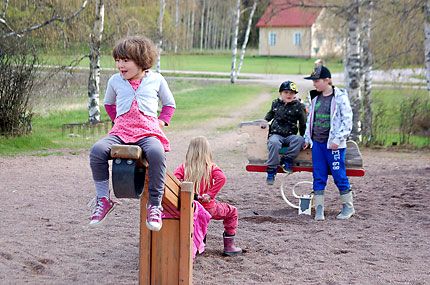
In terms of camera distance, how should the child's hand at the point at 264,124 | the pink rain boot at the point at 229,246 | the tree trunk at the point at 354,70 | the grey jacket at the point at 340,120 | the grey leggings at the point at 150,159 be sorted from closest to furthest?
the grey leggings at the point at 150,159 → the pink rain boot at the point at 229,246 → the grey jacket at the point at 340,120 → the child's hand at the point at 264,124 → the tree trunk at the point at 354,70

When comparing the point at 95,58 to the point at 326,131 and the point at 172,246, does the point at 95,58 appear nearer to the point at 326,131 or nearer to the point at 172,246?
the point at 326,131

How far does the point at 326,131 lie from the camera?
8727 millimetres

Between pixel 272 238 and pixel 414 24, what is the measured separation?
11.2 m

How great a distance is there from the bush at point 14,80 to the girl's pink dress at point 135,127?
33.7 ft

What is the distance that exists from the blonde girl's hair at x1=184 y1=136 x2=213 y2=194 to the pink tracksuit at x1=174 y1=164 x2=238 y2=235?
57mm

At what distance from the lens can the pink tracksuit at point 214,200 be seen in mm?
6906

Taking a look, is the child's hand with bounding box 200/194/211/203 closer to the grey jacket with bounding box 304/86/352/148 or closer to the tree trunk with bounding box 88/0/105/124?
the grey jacket with bounding box 304/86/352/148

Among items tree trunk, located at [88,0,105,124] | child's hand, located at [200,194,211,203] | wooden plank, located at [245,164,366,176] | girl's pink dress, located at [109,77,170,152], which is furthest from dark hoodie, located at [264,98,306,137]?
tree trunk, located at [88,0,105,124]

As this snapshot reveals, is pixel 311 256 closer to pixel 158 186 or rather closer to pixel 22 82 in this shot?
pixel 158 186

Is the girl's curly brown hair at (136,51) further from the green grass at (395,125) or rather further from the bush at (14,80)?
Answer: the green grass at (395,125)

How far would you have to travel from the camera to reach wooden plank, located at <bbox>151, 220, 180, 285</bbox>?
5.87m

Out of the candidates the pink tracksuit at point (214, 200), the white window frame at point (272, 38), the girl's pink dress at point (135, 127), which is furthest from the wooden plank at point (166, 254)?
the white window frame at point (272, 38)

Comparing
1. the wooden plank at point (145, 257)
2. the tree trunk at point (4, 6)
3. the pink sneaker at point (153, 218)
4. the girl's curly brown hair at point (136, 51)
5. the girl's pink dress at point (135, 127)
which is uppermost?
the tree trunk at point (4, 6)

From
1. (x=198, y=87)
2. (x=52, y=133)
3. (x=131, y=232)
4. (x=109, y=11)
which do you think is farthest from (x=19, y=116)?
A: (x=198, y=87)
